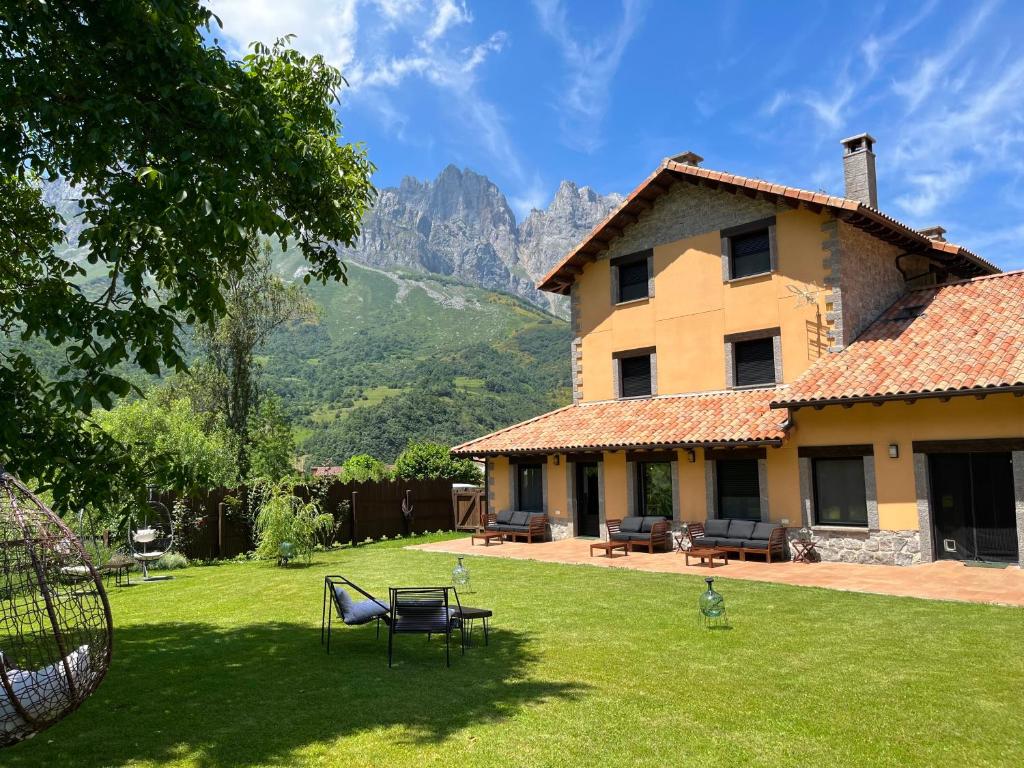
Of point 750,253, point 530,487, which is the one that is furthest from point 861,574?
point 530,487

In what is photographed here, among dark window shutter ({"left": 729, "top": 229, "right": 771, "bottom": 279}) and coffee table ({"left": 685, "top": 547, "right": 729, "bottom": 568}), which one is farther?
dark window shutter ({"left": 729, "top": 229, "right": 771, "bottom": 279})

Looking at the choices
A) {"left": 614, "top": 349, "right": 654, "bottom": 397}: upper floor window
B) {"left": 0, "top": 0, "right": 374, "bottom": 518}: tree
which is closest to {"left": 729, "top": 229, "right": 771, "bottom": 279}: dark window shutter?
{"left": 614, "top": 349, "right": 654, "bottom": 397}: upper floor window

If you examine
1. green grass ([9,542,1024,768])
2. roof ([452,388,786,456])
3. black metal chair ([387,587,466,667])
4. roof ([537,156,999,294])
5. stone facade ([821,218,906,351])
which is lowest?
green grass ([9,542,1024,768])

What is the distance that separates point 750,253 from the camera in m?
17.9

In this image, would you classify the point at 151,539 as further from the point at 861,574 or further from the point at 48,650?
the point at 861,574

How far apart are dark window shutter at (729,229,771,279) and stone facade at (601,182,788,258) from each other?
16.7 inches

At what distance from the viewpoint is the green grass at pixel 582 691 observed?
529cm

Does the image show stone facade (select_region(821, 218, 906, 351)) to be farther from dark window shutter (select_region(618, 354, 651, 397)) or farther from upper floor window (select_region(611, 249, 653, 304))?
dark window shutter (select_region(618, 354, 651, 397))

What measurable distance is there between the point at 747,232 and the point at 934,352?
5213 millimetres

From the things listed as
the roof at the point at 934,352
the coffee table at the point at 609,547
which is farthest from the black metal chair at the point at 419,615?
the roof at the point at 934,352

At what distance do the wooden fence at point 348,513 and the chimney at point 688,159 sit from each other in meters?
12.8

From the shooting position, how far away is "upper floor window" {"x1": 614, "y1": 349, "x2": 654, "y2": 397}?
1980cm

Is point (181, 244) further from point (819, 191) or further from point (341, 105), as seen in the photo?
point (819, 191)

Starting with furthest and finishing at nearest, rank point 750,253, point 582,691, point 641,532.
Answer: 1. point 750,253
2. point 641,532
3. point 582,691
